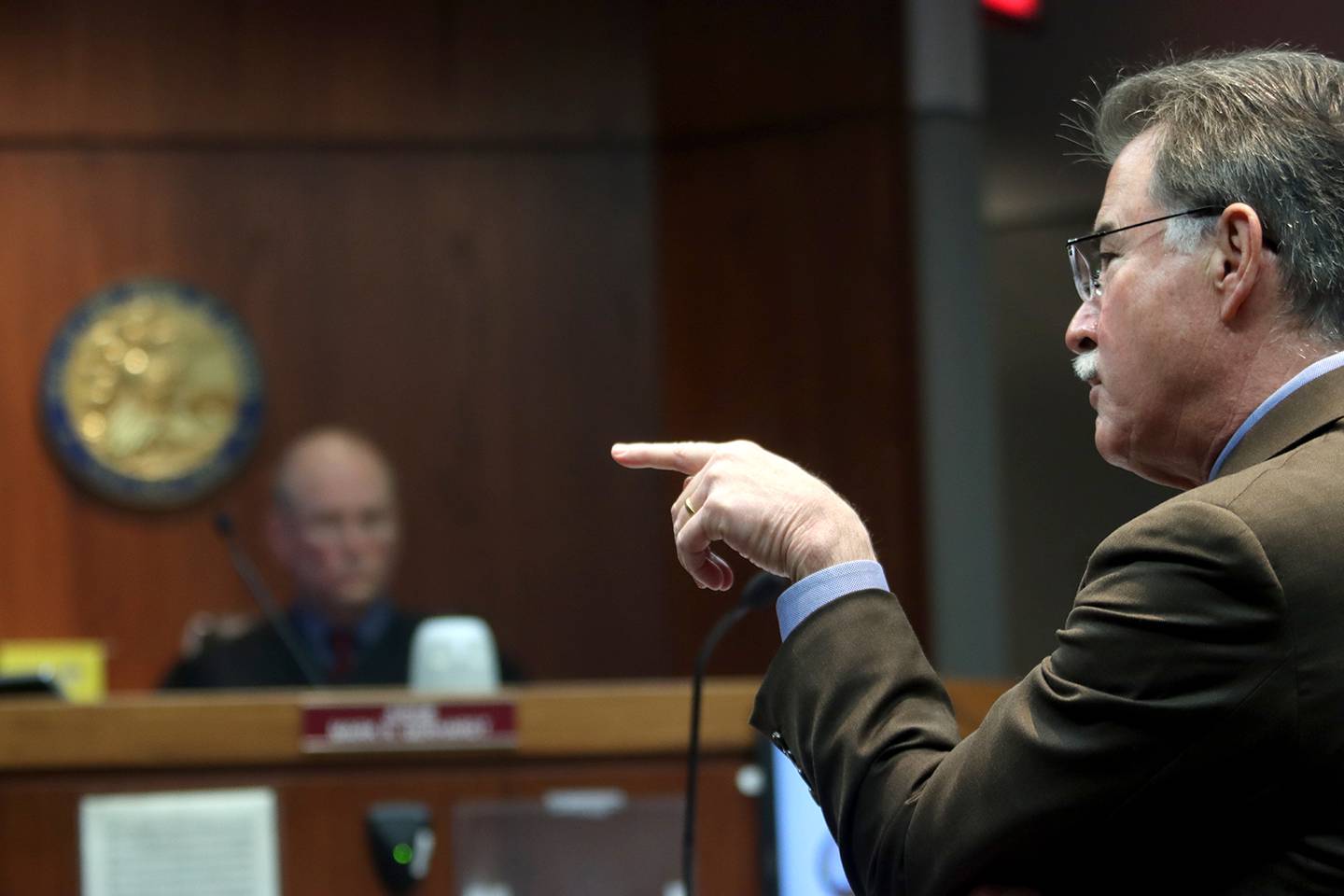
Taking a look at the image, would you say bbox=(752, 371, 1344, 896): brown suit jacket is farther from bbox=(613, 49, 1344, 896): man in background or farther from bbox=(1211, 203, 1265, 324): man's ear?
bbox=(1211, 203, 1265, 324): man's ear

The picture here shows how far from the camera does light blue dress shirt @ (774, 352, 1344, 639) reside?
4.04 feet

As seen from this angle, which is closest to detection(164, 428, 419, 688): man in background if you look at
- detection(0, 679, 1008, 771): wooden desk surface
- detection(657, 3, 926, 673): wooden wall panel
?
detection(0, 679, 1008, 771): wooden desk surface

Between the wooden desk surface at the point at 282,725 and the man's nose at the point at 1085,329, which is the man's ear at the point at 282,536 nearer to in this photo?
the wooden desk surface at the point at 282,725

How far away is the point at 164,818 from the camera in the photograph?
2.60 meters

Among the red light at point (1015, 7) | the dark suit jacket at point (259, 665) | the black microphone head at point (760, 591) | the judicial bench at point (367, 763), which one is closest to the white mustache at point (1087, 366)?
the black microphone head at point (760, 591)

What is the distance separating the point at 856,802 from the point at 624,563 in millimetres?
4743

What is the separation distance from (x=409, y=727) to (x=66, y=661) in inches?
123

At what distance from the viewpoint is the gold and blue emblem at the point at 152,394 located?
5609mm

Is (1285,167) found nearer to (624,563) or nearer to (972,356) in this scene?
(972,356)

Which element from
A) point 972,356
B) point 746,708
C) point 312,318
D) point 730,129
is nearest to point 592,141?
point 730,129

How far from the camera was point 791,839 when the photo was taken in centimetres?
265

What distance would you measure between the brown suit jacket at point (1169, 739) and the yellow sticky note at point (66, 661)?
4.60 m

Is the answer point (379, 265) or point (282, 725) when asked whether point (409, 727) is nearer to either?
point (282, 725)

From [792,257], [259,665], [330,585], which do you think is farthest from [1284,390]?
[792,257]
